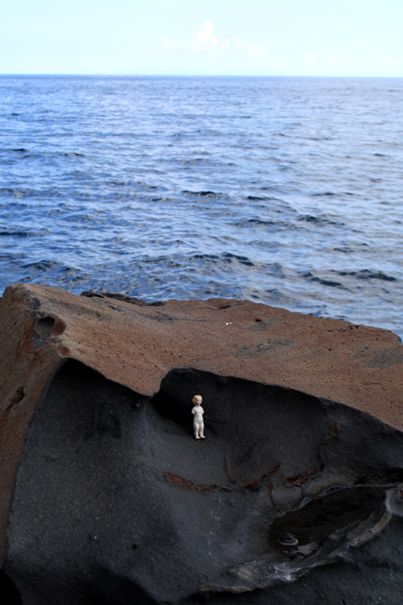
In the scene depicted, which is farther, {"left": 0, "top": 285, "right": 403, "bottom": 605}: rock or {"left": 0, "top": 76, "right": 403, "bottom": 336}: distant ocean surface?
{"left": 0, "top": 76, "right": 403, "bottom": 336}: distant ocean surface

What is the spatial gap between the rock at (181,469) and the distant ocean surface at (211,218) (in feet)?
27.5

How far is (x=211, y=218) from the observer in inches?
956

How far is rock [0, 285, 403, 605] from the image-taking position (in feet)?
19.2

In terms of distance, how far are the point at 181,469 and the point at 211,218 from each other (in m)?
18.0

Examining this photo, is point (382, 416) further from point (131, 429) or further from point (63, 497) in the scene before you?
point (63, 497)

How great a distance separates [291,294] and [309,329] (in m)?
7.30

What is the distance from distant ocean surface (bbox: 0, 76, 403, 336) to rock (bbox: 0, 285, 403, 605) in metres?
8.39

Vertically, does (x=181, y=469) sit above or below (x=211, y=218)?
above

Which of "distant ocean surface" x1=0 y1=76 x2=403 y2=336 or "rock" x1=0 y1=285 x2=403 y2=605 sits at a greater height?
"rock" x1=0 y1=285 x2=403 y2=605

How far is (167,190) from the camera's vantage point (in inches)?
1123

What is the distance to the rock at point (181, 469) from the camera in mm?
5844

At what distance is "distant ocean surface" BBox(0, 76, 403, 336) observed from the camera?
17.4 m

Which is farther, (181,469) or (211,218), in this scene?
(211,218)

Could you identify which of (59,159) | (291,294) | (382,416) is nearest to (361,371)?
(382,416)
